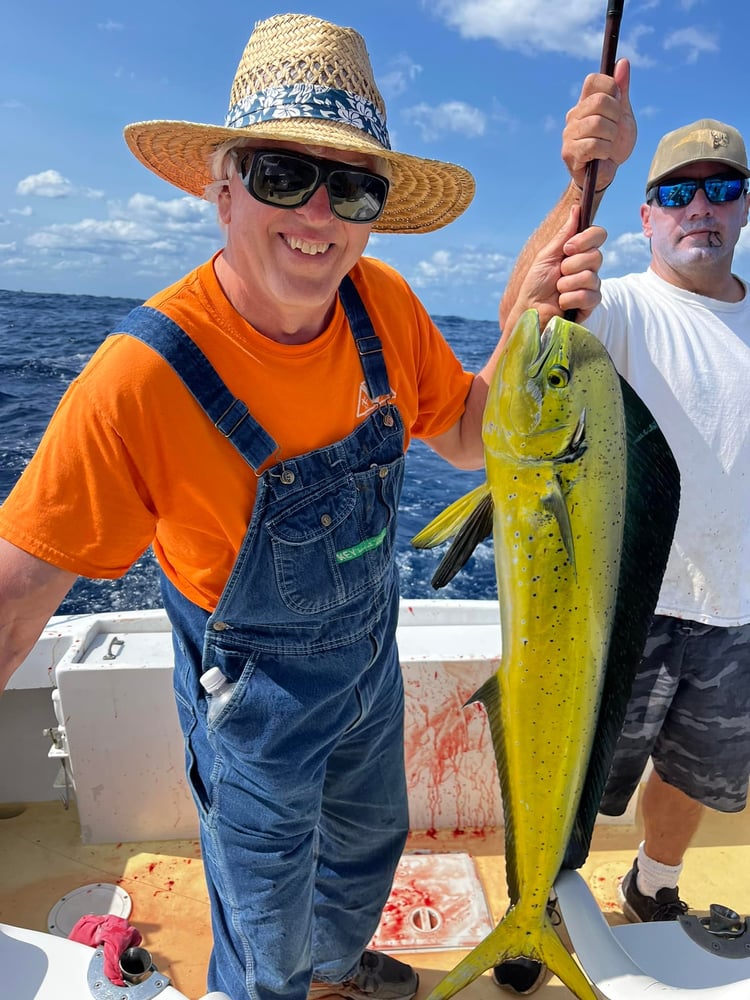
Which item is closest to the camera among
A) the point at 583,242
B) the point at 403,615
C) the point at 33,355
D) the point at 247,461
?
the point at 583,242

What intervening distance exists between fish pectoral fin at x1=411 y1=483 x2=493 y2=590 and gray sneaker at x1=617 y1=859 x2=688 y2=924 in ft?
6.22

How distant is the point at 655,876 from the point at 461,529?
1.91 meters

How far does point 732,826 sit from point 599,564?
2.37m

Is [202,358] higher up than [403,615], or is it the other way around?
[202,358]

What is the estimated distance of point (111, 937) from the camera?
1583 millimetres

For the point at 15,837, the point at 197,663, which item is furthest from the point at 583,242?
the point at 15,837

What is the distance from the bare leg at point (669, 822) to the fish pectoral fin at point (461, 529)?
1.66 metres

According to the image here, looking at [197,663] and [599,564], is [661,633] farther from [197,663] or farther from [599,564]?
[197,663]

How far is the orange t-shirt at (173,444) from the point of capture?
4.84 feet

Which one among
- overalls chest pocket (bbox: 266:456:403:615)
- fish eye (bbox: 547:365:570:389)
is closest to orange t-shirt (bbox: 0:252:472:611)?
overalls chest pocket (bbox: 266:456:403:615)

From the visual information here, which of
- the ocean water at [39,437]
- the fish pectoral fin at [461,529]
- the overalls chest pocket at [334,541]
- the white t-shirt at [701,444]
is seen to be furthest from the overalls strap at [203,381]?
the ocean water at [39,437]

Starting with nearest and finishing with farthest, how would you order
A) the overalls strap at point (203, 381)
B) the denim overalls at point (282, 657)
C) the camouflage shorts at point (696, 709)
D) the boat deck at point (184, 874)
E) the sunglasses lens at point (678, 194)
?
1. the overalls strap at point (203, 381)
2. the denim overalls at point (282, 657)
3. the camouflage shorts at point (696, 709)
4. the boat deck at point (184, 874)
5. the sunglasses lens at point (678, 194)

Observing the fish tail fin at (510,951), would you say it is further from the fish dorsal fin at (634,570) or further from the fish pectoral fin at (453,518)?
the fish pectoral fin at (453,518)

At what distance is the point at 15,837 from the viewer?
3088 millimetres
